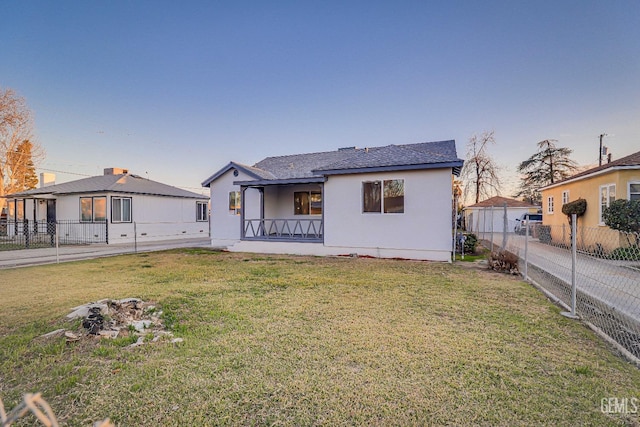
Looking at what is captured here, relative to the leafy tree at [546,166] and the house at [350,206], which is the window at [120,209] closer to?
the house at [350,206]

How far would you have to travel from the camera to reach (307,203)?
1470 centimetres

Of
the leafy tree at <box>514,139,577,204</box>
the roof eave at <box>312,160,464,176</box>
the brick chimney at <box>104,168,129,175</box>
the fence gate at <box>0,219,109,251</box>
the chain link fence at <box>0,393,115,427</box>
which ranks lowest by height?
the fence gate at <box>0,219,109,251</box>

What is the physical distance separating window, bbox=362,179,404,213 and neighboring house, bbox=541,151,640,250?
16.4 ft

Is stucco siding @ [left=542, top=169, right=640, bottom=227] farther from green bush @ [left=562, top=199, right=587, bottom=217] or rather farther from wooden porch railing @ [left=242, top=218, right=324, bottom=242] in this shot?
wooden porch railing @ [left=242, top=218, right=324, bottom=242]

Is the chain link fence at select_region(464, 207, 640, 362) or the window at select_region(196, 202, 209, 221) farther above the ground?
the window at select_region(196, 202, 209, 221)

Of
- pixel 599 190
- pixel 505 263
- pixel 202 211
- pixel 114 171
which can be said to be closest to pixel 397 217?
pixel 505 263

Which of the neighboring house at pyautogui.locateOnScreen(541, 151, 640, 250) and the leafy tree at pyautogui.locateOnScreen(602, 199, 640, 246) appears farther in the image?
the neighboring house at pyautogui.locateOnScreen(541, 151, 640, 250)

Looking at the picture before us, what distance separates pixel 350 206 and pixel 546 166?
32633mm

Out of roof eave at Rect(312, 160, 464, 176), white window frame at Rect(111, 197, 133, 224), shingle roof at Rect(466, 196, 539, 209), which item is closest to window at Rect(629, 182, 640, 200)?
roof eave at Rect(312, 160, 464, 176)

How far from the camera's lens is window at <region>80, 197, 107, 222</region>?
17406mm

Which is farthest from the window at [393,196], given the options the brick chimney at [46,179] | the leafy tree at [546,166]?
the leafy tree at [546,166]

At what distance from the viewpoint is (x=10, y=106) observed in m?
23.9

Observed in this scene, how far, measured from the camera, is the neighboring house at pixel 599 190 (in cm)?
1075

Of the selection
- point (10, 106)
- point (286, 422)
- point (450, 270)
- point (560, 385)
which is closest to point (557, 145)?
point (450, 270)
